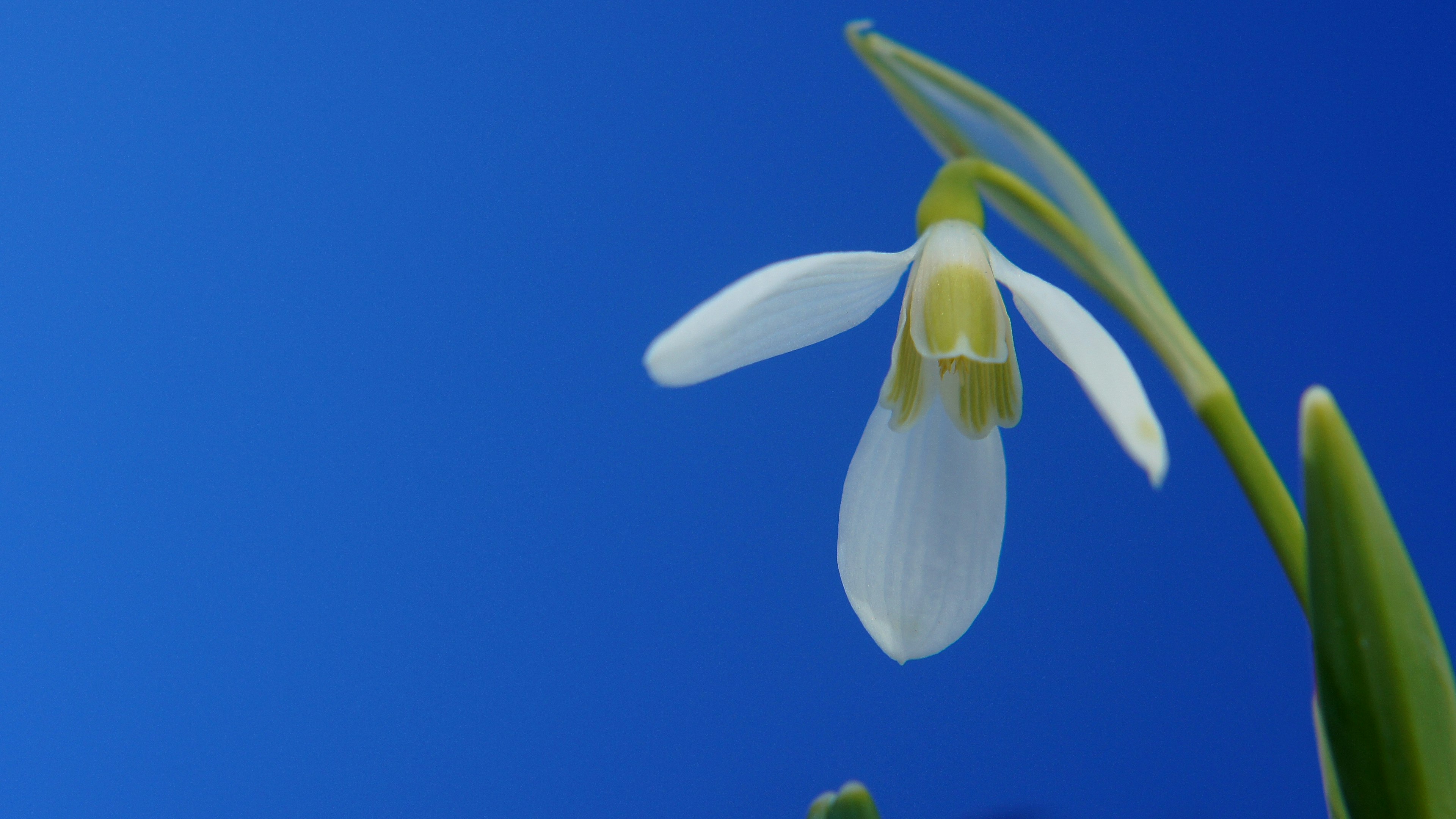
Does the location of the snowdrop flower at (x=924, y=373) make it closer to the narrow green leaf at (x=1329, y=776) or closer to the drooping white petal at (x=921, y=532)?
the drooping white petal at (x=921, y=532)

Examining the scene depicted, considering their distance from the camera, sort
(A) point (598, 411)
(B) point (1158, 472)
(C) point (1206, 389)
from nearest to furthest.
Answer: (B) point (1158, 472)
(C) point (1206, 389)
(A) point (598, 411)

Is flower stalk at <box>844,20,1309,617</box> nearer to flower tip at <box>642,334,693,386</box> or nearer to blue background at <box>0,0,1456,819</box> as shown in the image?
flower tip at <box>642,334,693,386</box>

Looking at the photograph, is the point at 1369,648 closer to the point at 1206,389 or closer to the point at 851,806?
the point at 1206,389

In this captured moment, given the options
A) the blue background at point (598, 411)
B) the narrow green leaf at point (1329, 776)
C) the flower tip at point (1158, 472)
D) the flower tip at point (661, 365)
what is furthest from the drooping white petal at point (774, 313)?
the blue background at point (598, 411)

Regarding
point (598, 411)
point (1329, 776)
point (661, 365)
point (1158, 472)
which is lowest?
point (1329, 776)

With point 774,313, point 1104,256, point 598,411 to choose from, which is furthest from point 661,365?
point 598,411

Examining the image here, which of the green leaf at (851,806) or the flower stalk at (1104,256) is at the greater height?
the flower stalk at (1104,256)

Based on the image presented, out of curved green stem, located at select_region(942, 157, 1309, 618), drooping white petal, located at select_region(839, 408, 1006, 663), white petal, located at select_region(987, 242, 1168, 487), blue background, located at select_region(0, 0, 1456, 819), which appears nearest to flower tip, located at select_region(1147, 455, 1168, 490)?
white petal, located at select_region(987, 242, 1168, 487)
